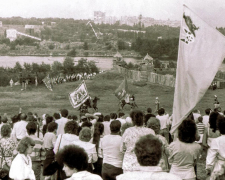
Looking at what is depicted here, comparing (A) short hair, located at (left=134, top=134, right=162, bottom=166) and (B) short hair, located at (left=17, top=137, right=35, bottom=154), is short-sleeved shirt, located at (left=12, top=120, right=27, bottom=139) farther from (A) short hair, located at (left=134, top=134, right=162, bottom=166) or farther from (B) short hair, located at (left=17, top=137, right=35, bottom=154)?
(A) short hair, located at (left=134, top=134, right=162, bottom=166)

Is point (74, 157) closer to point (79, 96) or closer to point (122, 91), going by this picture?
point (79, 96)

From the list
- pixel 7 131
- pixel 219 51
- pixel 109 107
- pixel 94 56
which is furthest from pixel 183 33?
pixel 94 56

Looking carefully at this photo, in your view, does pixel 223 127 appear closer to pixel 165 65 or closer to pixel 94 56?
pixel 165 65

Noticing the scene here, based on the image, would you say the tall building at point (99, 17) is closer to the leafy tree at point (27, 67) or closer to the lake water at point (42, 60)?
the lake water at point (42, 60)

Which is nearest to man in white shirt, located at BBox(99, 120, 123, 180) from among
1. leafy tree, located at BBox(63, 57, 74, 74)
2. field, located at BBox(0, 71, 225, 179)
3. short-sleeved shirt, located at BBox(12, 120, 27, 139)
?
short-sleeved shirt, located at BBox(12, 120, 27, 139)

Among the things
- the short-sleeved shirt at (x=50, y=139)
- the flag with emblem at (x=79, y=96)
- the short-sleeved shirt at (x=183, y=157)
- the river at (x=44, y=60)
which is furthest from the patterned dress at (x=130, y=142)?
the river at (x=44, y=60)
